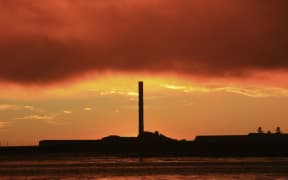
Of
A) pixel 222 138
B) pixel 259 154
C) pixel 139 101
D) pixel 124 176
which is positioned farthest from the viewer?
pixel 222 138

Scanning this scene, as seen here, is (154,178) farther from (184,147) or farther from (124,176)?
(184,147)

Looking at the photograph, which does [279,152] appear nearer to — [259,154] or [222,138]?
[259,154]

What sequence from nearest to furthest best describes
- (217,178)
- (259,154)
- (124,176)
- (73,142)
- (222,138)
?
1. (217,178)
2. (124,176)
3. (259,154)
4. (222,138)
5. (73,142)

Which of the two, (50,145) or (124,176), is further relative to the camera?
(50,145)

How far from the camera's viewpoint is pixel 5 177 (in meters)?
71.1

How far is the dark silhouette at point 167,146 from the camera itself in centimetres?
14525

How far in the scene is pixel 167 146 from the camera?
164375 millimetres

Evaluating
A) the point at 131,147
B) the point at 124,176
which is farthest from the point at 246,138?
the point at 124,176

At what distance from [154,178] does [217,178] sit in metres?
5.63

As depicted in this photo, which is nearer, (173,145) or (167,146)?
(167,146)

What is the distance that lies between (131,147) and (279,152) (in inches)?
1750

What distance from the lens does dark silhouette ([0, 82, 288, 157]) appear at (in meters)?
145

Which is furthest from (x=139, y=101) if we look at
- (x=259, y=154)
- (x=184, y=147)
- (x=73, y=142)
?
(x=73, y=142)

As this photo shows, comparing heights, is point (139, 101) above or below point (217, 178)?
above
